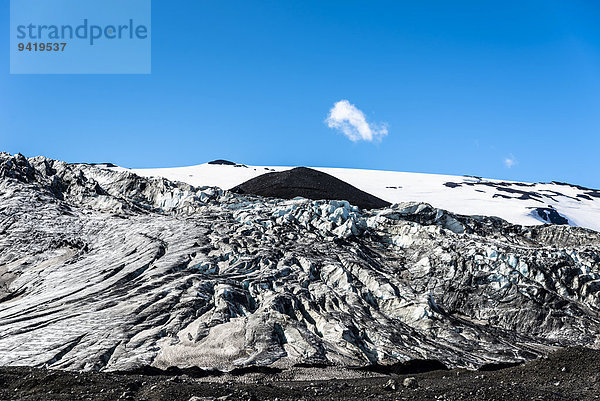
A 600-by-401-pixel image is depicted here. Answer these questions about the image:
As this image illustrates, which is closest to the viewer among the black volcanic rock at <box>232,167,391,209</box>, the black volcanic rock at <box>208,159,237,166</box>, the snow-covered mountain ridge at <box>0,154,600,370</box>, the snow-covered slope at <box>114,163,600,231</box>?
the snow-covered mountain ridge at <box>0,154,600,370</box>

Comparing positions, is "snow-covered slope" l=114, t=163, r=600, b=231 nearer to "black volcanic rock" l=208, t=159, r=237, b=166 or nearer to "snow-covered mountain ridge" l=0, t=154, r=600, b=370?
"black volcanic rock" l=208, t=159, r=237, b=166

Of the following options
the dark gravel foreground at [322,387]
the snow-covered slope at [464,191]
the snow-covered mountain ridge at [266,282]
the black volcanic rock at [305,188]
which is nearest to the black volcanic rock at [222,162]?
the snow-covered slope at [464,191]

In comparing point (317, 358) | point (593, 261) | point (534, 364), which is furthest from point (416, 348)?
point (593, 261)

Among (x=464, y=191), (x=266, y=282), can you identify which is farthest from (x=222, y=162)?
Answer: (x=266, y=282)

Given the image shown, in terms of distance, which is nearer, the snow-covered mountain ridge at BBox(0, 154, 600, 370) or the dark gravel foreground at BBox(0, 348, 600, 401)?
the dark gravel foreground at BBox(0, 348, 600, 401)

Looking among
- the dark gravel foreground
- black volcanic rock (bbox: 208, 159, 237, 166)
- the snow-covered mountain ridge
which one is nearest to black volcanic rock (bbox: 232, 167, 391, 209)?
the snow-covered mountain ridge

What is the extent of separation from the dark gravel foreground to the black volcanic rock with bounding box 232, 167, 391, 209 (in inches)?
1964

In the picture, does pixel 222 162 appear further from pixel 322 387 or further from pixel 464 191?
pixel 322 387

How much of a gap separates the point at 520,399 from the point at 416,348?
654 inches

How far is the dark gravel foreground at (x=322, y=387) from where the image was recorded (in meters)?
19.6

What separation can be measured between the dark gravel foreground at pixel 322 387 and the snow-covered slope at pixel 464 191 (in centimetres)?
7633

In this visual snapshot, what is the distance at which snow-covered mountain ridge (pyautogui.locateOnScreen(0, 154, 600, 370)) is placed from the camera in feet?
108

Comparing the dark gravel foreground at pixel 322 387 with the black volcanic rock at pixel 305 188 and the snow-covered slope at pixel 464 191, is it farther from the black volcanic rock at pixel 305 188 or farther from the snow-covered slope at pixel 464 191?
the snow-covered slope at pixel 464 191

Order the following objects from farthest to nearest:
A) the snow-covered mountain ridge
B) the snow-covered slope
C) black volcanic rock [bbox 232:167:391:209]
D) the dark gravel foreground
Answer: the snow-covered slope → black volcanic rock [bbox 232:167:391:209] → the snow-covered mountain ridge → the dark gravel foreground
